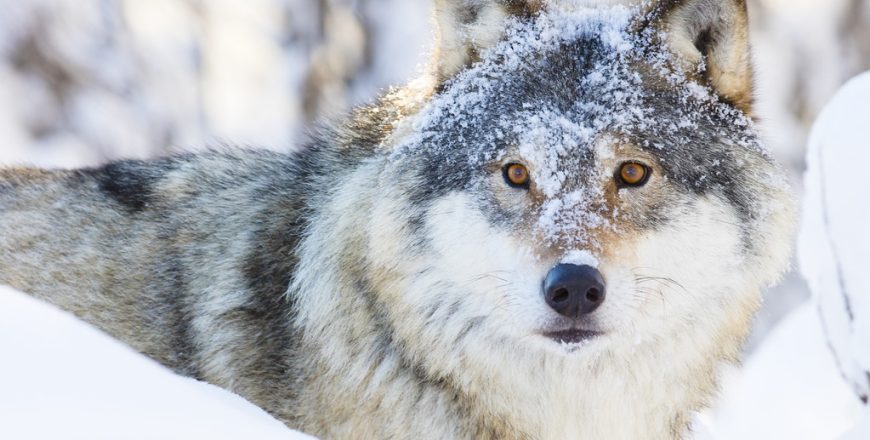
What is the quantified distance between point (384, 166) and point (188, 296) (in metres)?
0.90

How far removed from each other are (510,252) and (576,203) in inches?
10.0

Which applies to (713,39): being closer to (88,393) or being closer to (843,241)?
(843,241)

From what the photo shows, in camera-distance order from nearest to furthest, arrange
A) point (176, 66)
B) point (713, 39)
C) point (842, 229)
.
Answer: point (713, 39)
point (842, 229)
point (176, 66)

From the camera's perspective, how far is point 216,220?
3912mm

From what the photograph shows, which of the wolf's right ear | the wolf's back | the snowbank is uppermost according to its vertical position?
the wolf's right ear

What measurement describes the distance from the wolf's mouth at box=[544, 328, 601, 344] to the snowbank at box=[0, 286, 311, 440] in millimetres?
1035

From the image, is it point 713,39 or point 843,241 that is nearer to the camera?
point 713,39

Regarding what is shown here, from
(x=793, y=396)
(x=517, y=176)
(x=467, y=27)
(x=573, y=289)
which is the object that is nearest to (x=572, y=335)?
(x=573, y=289)

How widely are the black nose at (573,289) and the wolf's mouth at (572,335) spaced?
0.08 meters

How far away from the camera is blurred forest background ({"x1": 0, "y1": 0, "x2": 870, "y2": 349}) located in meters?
11.3

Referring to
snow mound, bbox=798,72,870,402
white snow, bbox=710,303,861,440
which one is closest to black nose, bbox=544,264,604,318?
snow mound, bbox=798,72,870,402

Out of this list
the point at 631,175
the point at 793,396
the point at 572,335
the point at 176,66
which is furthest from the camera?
the point at 176,66

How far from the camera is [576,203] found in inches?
126

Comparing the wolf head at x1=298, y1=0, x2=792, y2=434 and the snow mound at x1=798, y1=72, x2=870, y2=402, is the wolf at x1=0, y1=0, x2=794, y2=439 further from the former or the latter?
the snow mound at x1=798, y1=72, x2=870, y2=402
